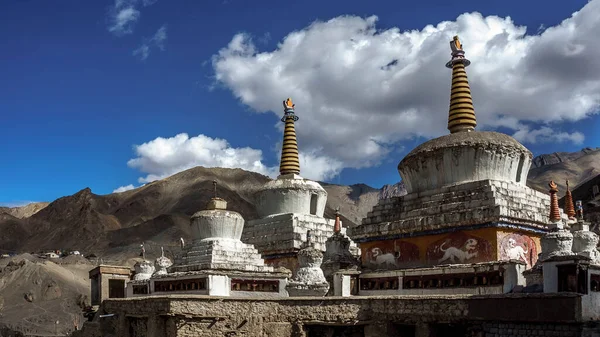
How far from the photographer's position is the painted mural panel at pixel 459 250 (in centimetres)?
1366

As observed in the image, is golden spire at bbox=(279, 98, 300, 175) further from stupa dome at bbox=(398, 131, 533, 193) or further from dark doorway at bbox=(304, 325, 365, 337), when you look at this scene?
dark doorway at bbox=(304, 325, 365, 337)

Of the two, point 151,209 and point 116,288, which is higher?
point 151,209

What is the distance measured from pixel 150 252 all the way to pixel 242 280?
99.5 ft

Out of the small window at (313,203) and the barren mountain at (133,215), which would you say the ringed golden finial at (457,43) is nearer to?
the small window at (313,203)

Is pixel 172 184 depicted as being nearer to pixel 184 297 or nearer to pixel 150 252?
pixel 150 252

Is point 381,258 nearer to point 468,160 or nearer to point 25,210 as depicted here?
point 468,160

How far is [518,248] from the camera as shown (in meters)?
14.0

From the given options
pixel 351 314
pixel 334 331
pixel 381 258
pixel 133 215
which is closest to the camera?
pixel 351 314

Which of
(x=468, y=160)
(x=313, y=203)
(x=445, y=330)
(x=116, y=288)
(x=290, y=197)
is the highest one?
(x=468, y=160)

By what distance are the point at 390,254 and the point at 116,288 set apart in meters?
11.2

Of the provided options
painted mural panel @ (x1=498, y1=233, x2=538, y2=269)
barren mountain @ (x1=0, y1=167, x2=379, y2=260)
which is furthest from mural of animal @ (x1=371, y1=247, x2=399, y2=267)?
barren mountain @ (x1=0, y1=167, x2=379, y2=260)

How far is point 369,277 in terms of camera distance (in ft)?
46.8

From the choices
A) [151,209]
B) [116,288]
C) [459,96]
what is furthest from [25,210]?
[459,96]

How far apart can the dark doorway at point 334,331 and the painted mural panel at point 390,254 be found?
3.47m
